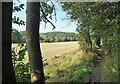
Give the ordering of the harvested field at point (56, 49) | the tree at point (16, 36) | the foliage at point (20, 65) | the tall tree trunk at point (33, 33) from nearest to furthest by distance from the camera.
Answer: the tall tree trunk at point (33, 33) < the foliage at point (20, 65) < the tree at point (16, 36) < the harvested field at point (56, 49)

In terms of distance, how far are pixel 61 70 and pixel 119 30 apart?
2.21ft

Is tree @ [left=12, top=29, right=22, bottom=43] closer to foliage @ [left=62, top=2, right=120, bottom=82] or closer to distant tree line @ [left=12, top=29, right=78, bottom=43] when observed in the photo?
distant tree line @ [left=12, top=29, right=78, bottom=43]

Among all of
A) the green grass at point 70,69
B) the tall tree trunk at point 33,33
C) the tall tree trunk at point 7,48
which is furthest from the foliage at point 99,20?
the tall tree trunk at point 7,48

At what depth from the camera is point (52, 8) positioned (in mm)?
2357

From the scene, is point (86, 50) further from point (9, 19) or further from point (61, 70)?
point (9, 19)

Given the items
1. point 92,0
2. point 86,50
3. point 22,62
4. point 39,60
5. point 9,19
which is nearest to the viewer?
point 9,19

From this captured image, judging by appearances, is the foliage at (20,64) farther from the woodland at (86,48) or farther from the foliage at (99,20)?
the foliage at (99,20)

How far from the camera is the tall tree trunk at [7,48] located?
175 centimetres

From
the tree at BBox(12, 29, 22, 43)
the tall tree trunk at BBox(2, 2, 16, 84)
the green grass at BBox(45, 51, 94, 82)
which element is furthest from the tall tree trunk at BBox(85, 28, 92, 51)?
the tall tree trunk at BBox(2, 2, 16, 84)

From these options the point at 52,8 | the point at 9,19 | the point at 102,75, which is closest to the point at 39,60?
the point at 9,19

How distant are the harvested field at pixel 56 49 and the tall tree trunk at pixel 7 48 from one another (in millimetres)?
574

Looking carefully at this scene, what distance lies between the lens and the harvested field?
7.59ft

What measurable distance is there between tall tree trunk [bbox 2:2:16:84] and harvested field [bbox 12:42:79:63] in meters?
0.57

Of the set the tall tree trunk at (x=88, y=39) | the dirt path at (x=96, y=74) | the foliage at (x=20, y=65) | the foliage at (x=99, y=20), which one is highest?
the foliage at (x=99, y=20)
